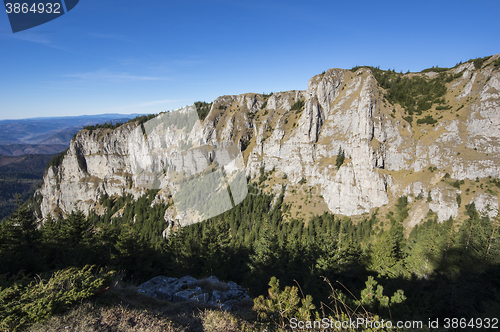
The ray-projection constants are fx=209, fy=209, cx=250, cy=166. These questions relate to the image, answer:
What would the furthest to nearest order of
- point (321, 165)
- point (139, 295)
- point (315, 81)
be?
1. point (315, 81)
2. point (321, 165)
3. point (139, 295)

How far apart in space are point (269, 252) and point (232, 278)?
8.54 meters

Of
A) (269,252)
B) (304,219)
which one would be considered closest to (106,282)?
(269,252)

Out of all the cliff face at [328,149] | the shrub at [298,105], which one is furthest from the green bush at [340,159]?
the shrub at [298,105]

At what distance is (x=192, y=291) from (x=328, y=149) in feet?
316

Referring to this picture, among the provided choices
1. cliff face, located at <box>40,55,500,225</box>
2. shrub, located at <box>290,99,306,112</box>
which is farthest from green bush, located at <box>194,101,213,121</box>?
shrub, located at <box>290,99,306,112</box>

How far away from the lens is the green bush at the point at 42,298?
5781 mm

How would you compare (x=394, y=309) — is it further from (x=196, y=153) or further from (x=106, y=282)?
(x=196, y=153)

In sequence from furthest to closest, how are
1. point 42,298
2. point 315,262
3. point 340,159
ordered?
point 340,159 < point 315,262 < point 42,298

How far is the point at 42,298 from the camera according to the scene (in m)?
6.34

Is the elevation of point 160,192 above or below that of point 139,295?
below

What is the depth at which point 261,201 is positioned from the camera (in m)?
100
